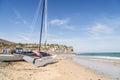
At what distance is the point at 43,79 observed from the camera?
9172 mm

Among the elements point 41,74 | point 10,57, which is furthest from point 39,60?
point 41,74

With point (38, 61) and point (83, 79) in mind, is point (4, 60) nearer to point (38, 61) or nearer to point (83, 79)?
point (38, 61)

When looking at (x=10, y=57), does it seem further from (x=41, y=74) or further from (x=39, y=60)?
(x=41, y=74)

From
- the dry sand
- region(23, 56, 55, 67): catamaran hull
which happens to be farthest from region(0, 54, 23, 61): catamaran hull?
the dry sand

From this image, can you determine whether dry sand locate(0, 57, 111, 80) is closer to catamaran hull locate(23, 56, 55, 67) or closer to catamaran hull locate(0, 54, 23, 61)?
catamaran hull locate(23, 56, 55, 67)

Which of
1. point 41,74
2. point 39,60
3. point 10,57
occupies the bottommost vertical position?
A: point 41,74

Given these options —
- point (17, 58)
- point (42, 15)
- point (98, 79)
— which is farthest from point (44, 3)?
point (98, 79)

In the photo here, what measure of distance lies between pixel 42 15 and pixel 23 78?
2001cm

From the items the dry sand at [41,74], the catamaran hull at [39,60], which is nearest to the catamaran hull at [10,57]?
the catamaran hull at [39,60]

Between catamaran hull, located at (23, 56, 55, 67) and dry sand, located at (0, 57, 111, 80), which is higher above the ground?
catamaran hull, located at (23, 56, 55, 67)

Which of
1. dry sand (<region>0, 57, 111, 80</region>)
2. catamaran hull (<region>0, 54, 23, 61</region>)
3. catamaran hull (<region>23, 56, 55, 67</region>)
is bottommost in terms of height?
dry sand (<region>0, 57, 111, 80</region>)

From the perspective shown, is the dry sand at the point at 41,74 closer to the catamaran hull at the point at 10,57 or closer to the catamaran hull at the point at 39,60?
the catamaran hull at the point at 39,60

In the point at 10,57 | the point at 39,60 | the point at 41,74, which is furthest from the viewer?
the point at 10,57

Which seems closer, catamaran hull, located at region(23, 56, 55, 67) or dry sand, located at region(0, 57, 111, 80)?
dry sand, located at region(0, 57, 111, 80)
